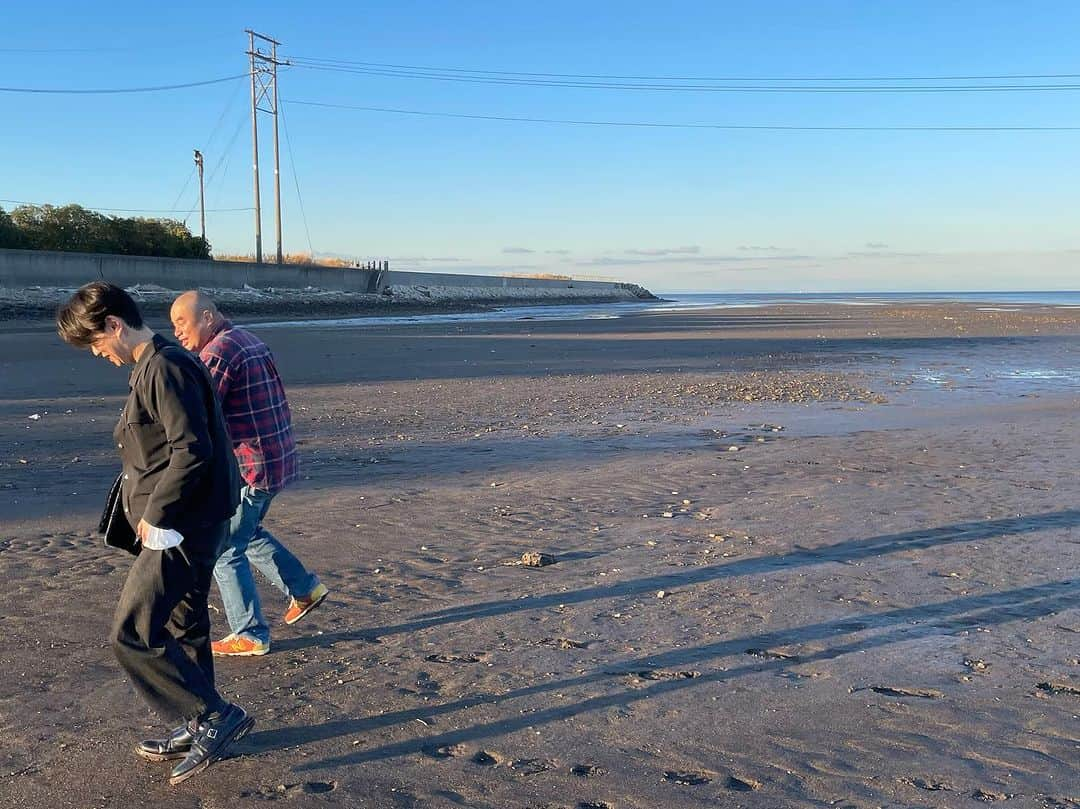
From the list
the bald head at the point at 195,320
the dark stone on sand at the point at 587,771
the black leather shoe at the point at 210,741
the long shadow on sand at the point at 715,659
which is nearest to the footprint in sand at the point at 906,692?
the long shadow on sand at the point at 715,659

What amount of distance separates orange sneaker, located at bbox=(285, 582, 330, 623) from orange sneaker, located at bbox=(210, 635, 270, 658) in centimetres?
37

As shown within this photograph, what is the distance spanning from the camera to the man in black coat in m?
3.45

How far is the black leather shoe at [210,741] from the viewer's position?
3713 millimetres

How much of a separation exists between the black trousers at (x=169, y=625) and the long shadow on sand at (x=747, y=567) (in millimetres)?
1327

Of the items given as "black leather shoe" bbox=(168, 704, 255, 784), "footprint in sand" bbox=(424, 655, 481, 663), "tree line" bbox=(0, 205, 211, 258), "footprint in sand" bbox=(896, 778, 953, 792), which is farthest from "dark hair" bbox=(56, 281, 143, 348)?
"tree line" bbox=(0, 205, 211, 258)

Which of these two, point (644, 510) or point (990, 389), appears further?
point (990, 389)

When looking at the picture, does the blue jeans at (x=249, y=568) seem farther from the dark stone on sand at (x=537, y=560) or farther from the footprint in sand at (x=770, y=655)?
the footprint in sand at (x=770, y=655)

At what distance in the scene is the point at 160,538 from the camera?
347 cm

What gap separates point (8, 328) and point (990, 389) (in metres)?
25.2

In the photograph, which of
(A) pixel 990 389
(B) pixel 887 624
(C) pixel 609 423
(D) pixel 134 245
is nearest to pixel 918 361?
(A) pixel 990 389

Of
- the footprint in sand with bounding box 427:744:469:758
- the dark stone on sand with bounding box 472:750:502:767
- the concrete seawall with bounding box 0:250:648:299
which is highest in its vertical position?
the concrete seawall with bounding box 0:250:648:299

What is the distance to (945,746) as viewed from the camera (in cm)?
398

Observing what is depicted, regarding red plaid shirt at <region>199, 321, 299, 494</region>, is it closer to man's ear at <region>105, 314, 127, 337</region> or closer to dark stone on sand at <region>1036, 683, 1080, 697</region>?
man's ear at <region>105, 314, 127, 337</region>

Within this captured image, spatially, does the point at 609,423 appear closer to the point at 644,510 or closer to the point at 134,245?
the point at 644,510
